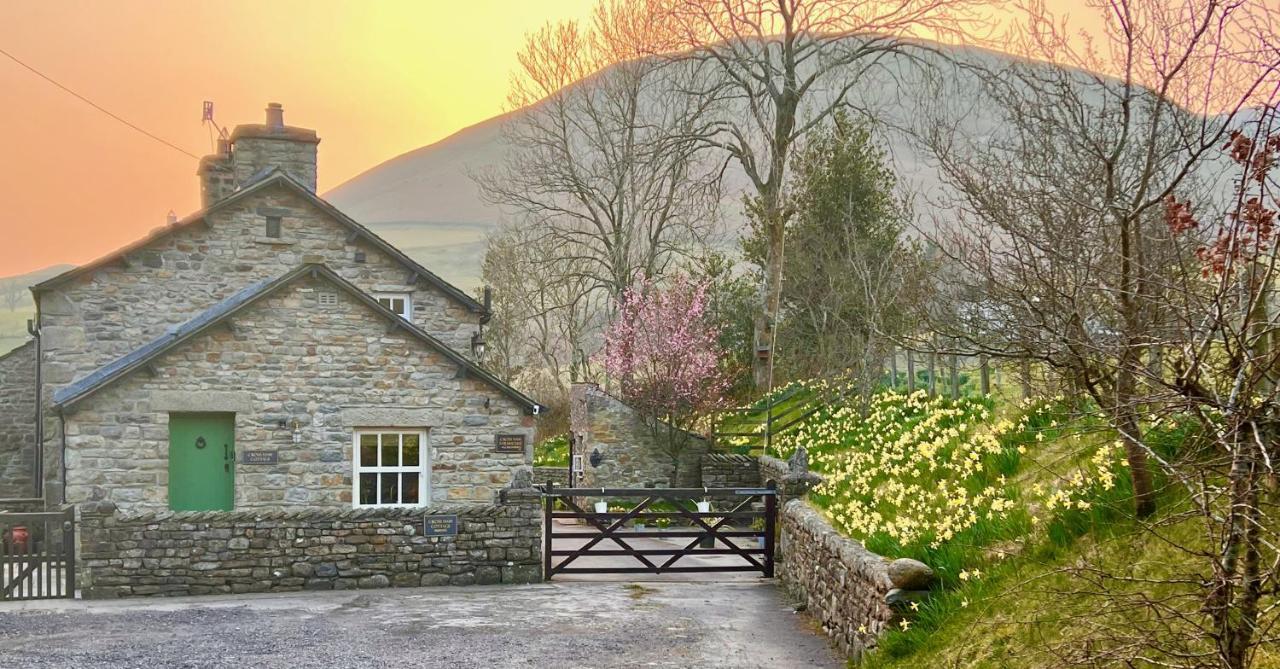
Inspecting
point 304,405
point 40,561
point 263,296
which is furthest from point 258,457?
point 40,561

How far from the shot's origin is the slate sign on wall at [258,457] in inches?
656

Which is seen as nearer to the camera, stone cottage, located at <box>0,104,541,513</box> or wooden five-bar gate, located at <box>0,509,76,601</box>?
wooden five-bar gate, located at <box>0,509,76,601</box>

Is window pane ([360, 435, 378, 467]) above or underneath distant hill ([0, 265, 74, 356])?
underneath

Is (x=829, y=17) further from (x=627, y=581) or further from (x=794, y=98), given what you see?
(x=627, y=581)

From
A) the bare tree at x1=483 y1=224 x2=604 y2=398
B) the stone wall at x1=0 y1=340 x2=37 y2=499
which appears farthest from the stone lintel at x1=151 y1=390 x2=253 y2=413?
the bare tree at x1=483 y1=224 x2=604 y2=398

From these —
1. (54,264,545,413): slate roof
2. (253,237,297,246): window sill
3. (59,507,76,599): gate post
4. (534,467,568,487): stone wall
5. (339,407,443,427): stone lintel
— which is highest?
(253,237,297,246): window sill

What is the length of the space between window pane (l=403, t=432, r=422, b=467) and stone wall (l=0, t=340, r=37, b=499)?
36.8ft

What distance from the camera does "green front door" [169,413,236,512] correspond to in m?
16.6

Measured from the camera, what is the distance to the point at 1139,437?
6289 mm

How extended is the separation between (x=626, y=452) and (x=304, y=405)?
1004 cm

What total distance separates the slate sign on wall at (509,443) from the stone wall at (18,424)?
40.5ft

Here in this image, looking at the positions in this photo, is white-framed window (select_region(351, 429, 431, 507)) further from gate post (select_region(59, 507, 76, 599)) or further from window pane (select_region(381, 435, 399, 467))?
gate post (select_region(59, 507, 76, 599))

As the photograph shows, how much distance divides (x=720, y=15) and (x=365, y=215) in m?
157

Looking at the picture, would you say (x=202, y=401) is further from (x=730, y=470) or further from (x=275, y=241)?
(x=730, y=470)
